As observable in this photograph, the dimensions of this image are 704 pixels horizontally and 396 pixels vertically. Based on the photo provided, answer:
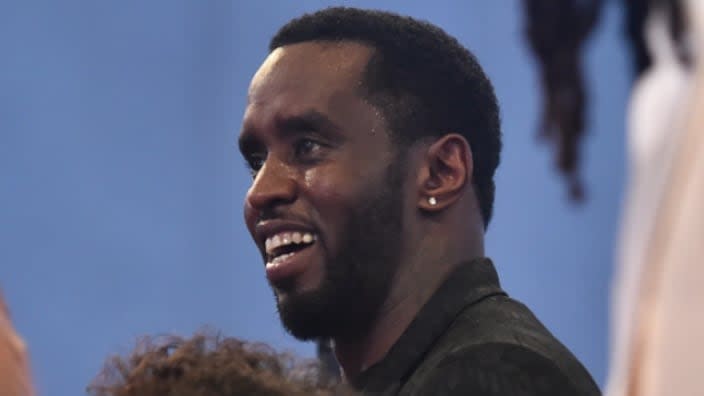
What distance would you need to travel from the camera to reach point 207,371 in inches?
53.5

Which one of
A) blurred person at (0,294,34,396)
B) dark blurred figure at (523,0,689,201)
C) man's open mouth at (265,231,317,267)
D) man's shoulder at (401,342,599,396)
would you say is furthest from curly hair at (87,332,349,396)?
dark blurred figure at (523,0,689,201)

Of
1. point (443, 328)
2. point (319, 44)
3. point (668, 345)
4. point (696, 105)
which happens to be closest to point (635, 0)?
point (696, 105)

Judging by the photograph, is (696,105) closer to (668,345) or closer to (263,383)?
(668,345)

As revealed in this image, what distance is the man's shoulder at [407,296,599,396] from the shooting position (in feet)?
5.51

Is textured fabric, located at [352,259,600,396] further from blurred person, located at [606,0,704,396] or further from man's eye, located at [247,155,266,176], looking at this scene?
blurred person, located at [606,0,704,396]

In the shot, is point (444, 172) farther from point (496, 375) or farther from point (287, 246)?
point (496, 375)

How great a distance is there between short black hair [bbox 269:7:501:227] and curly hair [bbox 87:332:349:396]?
0.62 metres

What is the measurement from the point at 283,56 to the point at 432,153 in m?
0.28

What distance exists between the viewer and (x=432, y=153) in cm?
202

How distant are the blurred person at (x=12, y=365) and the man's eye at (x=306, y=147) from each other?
1.00 meters

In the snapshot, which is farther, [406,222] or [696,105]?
[406,222]

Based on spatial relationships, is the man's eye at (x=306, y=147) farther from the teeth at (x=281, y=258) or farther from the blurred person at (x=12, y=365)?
the blurred person at (x=12, y=365)

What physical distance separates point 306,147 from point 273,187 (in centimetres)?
8

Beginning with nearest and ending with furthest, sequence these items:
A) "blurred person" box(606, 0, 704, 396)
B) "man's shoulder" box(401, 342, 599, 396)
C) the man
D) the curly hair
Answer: "blurred person" box(606, 0, 704, 396)
the curly hair
"man's shoulder" box(401, 342, 599, 396)
the man
